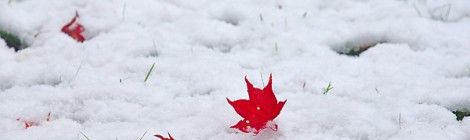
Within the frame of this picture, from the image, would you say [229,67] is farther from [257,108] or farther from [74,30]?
[74,30]

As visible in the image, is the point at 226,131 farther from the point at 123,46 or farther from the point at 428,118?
the point at 123,46

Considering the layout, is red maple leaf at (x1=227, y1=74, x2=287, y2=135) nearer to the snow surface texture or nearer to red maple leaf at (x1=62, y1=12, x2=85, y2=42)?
the snow surface texture

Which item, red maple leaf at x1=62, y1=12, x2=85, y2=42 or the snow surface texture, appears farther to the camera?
red maple leaf at x1=62, y1=12, x2=85, y2=42

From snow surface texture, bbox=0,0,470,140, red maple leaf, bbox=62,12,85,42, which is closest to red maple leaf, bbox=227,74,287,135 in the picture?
snow surface texture, bbox=0,0,470,140

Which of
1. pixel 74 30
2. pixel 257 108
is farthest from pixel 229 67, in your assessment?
pixel 74 30

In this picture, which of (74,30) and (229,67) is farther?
(74,30)

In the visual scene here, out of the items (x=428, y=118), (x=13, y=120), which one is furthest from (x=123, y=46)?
(x=428, y=118)
